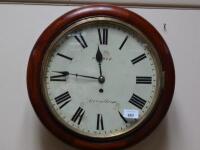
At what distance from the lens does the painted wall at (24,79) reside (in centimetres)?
95

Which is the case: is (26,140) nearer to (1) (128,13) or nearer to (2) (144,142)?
(2) (144,142)

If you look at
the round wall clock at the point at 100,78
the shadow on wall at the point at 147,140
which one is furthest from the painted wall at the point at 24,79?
the round wall clock at the point at 100,78

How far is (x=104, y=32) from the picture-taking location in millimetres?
881

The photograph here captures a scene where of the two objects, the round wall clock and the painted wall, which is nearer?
the round wall clock

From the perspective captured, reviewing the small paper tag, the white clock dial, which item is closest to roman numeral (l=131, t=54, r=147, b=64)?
the white clock dial

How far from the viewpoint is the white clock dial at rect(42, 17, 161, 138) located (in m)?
0.86

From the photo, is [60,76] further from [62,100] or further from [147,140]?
[147,140]

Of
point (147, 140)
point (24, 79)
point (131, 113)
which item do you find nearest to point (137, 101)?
point (131, 113)

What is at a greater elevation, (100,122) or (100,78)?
(100,78)

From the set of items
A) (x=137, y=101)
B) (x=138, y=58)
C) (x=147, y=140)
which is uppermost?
(x=138, y=58)

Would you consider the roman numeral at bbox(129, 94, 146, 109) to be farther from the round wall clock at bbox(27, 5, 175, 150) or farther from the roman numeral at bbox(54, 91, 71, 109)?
the roman numeral at bbox(54, 91, 71, 109)

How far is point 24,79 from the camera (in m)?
0.97

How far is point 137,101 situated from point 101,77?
0.34 feet

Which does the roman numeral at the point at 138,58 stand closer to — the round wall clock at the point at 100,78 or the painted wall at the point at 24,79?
the round wall clock at the point at 100,78
